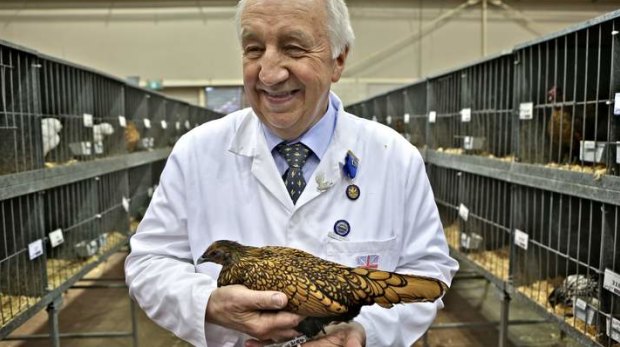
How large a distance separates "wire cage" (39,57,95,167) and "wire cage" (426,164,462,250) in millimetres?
2599

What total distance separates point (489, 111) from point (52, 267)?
9.00ft

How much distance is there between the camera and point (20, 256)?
2.37 metres

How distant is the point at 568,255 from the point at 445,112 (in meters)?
1.79

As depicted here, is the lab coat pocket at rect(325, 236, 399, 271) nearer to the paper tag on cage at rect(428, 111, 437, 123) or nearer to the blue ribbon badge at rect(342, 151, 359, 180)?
the blue ribbon badge at rect(342, 151, 359, 180)

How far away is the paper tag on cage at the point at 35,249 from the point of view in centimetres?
239

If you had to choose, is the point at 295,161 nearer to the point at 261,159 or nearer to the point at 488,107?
the point at 261,159

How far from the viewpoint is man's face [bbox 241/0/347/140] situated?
3.38 ft

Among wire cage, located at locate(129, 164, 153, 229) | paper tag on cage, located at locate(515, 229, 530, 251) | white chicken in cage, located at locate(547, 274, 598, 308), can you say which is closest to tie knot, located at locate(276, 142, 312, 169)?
white chicken in cage, located at locate(547, 274, 598, 308)

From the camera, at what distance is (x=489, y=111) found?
3062 mm

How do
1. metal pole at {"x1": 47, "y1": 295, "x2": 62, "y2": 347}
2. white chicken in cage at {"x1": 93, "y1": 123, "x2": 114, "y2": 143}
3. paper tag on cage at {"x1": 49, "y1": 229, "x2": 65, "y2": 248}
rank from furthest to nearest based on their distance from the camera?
white chicken in cage at {"x1": 93, "y1": 123, "x2": 114, "y2": 143}, paper tag on cage at {"x1": 49, "y1": 229, "x2": 65, "y2": 248}, metal pole at {"x1": 47, "y1": 295, "x2": 62, "y2": 347}

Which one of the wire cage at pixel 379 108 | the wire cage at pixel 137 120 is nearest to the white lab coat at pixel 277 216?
the wire cage at pixel 137 120

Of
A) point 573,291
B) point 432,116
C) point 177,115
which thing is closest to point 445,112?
point 432,116

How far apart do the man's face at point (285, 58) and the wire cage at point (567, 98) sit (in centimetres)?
130

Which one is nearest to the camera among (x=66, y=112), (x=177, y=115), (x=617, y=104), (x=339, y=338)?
(x=339, y=338)
